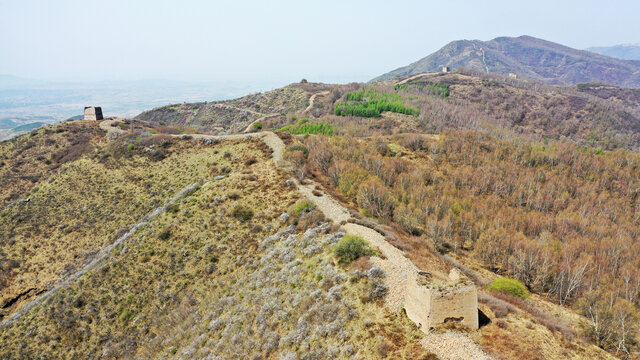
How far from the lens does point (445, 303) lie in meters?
16.7

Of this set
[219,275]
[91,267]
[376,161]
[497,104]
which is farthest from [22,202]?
[497,104]

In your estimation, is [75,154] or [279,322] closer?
[279,322]

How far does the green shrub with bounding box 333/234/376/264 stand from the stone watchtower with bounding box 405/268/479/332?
716 centimetres

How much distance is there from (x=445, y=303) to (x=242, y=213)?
26.7 metres

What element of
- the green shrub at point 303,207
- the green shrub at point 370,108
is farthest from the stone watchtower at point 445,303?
the green shrub at point 370,108

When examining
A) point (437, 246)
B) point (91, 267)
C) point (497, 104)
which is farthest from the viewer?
point (497, 104)

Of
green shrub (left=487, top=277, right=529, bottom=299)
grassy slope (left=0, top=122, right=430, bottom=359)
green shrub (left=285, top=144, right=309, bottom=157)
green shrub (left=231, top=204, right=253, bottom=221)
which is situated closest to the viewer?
grassy slope (left=0, top=122, right=430, bottom=359)

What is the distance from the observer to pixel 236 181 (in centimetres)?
4481

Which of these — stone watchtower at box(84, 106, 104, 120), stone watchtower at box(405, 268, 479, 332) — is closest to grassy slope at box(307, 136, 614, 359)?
stone watchtower at box(405, 268, 479, 332)

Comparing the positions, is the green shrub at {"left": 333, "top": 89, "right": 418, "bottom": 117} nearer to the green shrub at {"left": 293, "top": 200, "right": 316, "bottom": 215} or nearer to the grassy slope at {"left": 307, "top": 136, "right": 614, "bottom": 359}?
the green shrub at {"left": 293, "top": 200, "right": 316, "bottom": 215}

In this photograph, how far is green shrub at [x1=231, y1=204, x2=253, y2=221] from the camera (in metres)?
37.2

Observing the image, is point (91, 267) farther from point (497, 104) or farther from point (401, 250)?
point (497, 104)

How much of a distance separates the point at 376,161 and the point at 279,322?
3617cm

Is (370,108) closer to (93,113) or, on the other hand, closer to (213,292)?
(93,113)
